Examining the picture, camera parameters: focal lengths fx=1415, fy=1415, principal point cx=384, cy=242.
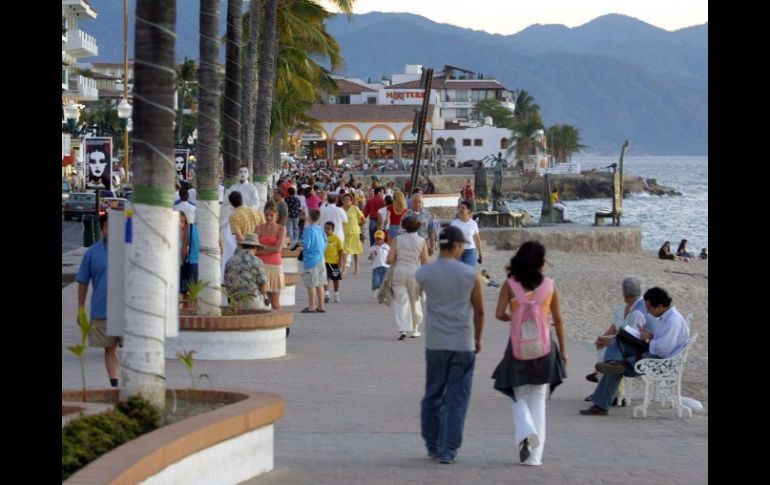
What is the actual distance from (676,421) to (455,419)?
3175 mm

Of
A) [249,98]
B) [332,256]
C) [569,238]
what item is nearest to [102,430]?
[332,256]

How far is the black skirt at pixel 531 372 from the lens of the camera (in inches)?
391

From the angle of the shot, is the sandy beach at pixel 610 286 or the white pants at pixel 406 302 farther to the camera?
the sandy beach at pixel 610 286

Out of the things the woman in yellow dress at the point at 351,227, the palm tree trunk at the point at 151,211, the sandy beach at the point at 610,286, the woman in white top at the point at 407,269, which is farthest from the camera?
the woman in yellow dress at the point at 351,227

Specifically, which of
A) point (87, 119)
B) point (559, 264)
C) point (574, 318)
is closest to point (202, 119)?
point (574, 318)

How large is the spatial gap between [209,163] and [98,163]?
9.89m

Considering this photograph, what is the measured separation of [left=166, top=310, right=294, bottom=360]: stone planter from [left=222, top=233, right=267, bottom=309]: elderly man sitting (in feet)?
1.26

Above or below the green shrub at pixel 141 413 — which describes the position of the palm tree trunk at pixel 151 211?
above

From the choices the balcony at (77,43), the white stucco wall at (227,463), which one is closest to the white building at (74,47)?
the balcony at (77,43)

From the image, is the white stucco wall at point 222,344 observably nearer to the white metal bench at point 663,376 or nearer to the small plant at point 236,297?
the small plant at point 236,297

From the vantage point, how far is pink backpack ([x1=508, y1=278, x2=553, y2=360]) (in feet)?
32.6

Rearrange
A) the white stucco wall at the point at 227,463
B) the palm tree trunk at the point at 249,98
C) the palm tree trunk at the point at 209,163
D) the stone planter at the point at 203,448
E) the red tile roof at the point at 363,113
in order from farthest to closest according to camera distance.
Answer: the red tile roof at the point at 363,113 → the palm tree trunk at the point at 249,98 → the palm tree trunk at the point at 209,163 → the white stucco wall at the point at 227,463 → the stone planter at the point at 203,448

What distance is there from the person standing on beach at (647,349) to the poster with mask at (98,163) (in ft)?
48.2
